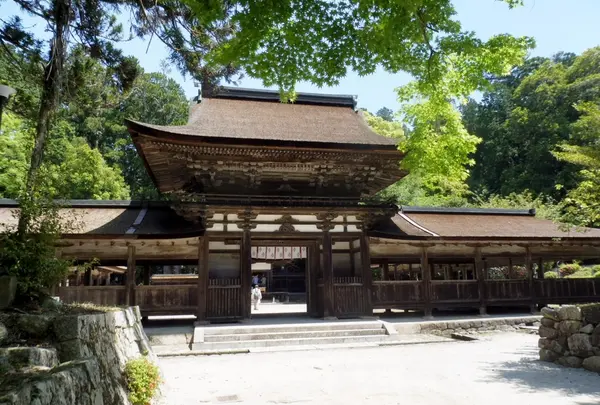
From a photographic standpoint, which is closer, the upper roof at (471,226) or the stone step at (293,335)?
the stone step at (293,335)

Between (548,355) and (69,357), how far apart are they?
8748mm

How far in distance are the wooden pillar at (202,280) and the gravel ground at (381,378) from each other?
2527 mm

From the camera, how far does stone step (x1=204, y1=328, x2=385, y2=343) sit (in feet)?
35.3

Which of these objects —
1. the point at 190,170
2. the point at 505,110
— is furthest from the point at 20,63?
the point at 505,110

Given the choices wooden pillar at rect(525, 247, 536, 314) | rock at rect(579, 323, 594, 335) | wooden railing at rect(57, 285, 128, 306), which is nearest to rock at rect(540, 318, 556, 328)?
rock at rect(579, 323, 594, 335)

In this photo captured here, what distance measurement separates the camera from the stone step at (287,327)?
11.0m

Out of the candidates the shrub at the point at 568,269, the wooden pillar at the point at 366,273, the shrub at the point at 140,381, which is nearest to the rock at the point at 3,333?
the shrub at the point at 140,381

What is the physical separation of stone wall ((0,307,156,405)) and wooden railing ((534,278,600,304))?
14156mm

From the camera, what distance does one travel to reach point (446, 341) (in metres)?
11.5

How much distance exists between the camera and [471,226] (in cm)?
1555

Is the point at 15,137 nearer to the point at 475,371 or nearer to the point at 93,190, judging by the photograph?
the point at 93,190

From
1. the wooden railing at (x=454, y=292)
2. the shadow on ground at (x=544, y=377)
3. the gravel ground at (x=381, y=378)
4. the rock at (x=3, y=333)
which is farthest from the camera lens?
the wooden railing at (x=454, y=292)

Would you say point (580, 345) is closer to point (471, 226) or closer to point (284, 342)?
point (284, 342)

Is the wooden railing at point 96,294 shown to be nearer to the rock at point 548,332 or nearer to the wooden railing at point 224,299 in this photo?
the wooden railing at point 224,299
